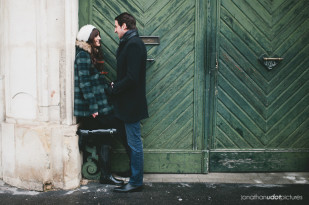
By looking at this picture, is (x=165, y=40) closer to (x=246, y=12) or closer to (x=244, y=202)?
(x=246, y=12)

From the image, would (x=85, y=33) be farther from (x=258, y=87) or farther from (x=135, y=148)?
(x=258, y=87)

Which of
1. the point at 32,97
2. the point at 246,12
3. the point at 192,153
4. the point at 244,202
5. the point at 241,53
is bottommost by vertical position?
the point at 244,202

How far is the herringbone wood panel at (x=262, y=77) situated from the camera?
450 centimetres

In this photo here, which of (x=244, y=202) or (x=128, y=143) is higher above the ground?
(x=128, y=143)

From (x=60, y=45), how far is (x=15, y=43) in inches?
22.3

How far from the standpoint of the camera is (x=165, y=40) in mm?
4496

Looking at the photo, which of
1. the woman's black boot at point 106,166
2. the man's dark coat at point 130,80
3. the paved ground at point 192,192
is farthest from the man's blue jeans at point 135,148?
the woman's black boot at point 106,166

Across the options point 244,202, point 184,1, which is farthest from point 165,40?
point 244,202

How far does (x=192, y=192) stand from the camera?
4.01 metres

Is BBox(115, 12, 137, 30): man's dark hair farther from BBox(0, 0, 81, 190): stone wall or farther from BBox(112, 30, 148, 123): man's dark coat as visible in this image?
BBox(0, 0, 81, 190): stone wall

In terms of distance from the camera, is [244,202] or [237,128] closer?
[244,202]

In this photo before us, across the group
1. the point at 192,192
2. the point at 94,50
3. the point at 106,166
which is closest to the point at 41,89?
the point at 94,50

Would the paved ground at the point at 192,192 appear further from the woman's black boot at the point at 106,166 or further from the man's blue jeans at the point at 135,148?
the man's blue jeans at the point at 135,148

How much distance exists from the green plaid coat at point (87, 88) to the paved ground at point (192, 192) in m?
1.00
